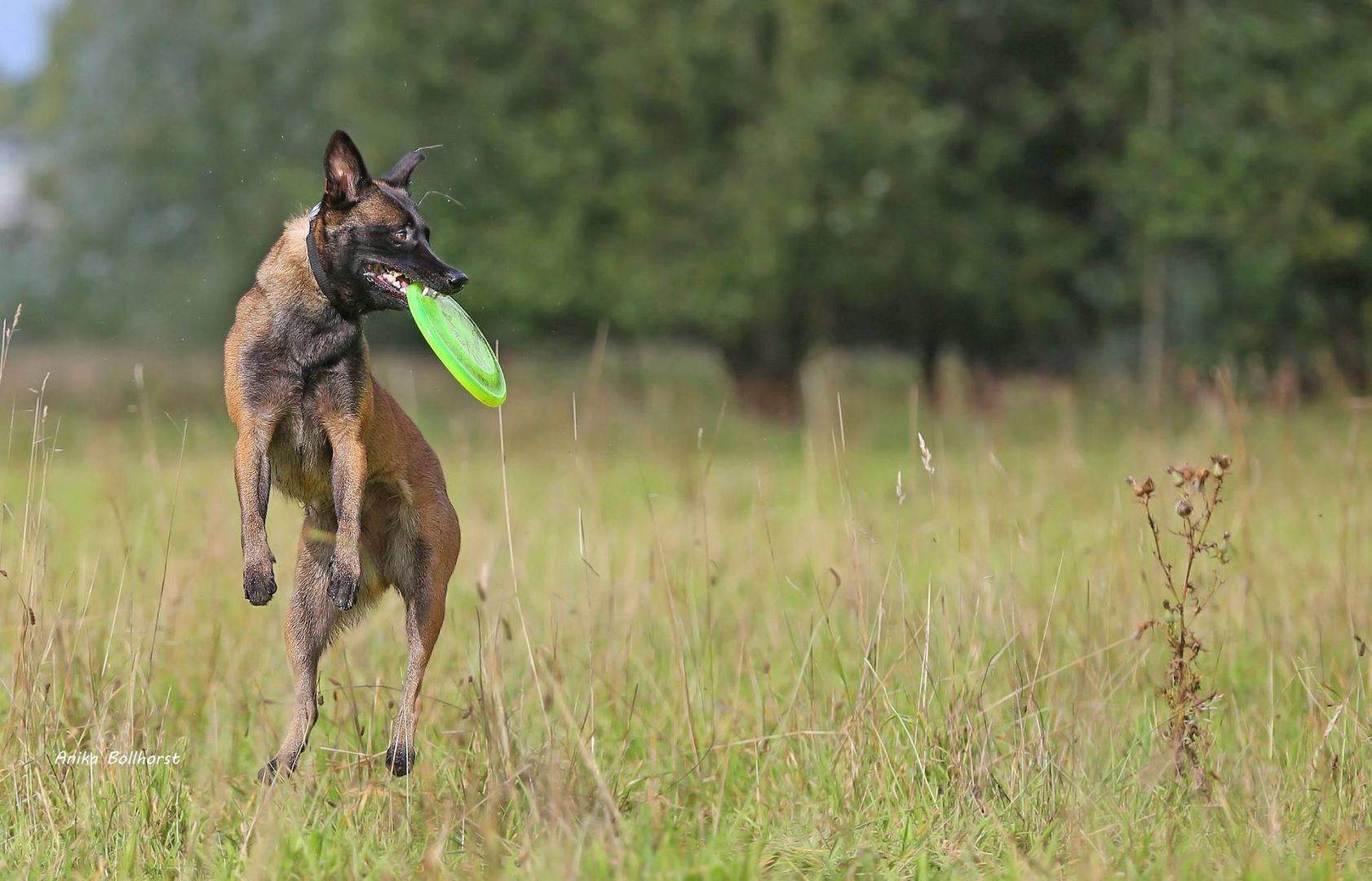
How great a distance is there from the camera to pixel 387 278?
3.42 metres

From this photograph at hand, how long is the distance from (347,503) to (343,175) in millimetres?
827

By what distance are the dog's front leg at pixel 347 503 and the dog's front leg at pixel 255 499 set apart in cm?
15

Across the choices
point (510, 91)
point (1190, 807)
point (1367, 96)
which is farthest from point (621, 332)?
point (1190, 807)

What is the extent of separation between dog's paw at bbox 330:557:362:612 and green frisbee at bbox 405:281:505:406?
1.63 feet

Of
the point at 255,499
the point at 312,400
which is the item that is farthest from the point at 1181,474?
the point at 255,499

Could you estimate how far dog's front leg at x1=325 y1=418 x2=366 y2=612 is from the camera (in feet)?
10.5

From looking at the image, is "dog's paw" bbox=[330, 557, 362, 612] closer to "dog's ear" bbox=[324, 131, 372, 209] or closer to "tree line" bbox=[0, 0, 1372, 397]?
"dog's ear" bbox=[324, 131, 372, 209]

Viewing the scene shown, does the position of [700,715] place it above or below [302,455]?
below

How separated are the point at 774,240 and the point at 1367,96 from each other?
316 inches

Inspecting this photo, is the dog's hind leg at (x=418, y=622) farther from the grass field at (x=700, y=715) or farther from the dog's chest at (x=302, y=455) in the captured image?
the dog's chest at (x=302, y=455)

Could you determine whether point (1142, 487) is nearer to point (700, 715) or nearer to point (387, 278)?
point (700, 715)

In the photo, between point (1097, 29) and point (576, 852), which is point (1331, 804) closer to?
point (576, 852)

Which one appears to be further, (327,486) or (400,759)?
(327,486)

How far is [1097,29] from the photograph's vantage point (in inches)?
769
